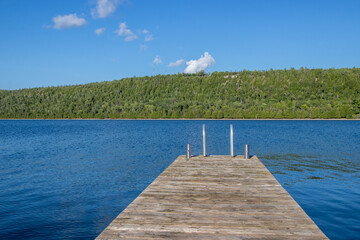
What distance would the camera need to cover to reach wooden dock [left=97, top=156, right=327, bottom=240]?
5.89m

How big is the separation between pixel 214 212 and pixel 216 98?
164 m

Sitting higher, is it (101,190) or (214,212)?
(214,212)

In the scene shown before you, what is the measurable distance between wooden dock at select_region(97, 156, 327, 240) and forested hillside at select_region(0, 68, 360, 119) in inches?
5171

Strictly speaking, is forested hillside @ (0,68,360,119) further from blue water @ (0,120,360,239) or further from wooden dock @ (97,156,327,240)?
wooden dock @ (97,156,327,240)

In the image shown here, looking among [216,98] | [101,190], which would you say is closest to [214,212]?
[101,190]

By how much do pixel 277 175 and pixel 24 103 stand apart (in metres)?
190

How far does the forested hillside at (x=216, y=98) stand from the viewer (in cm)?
14138

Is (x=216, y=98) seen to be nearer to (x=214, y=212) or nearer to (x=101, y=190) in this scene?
(x=101, y=190)

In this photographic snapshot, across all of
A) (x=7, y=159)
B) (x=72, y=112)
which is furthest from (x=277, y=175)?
(x=72, y=112)

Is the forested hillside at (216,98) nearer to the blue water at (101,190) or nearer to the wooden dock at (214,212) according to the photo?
the blue water at (101,190)

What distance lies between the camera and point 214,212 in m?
7.15

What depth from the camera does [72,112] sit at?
547 feet

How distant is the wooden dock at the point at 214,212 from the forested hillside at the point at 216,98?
131346mm

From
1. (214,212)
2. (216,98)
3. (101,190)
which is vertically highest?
(216,98)
